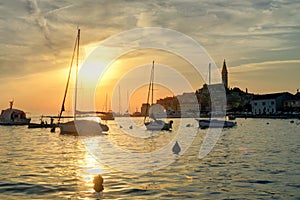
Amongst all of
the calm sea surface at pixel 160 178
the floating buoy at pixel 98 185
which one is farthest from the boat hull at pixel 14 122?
the floating buoy at pixel 98 185

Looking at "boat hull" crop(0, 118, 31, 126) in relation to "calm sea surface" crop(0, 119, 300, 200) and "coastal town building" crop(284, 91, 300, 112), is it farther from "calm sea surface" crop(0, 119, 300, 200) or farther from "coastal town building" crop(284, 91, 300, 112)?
"coastal town building" crop(284, 91, 300, 112)

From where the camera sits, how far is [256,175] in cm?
2598

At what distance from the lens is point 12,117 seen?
390ft

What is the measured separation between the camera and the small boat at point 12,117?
115662 millimetres

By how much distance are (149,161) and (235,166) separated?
725 cm

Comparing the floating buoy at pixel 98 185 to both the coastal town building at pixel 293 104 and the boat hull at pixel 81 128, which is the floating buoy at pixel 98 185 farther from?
the coastal town building at pixel 293 104

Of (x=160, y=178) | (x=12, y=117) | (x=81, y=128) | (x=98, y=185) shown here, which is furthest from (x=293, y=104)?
(x=98, y=185)

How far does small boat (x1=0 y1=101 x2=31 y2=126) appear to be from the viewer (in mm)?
115662

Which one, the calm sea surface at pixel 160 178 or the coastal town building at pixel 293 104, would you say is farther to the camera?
the coastal town building at pixel 293 104

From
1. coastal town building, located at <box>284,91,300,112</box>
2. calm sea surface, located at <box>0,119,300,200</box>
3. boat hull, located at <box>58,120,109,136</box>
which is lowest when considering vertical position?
calm sea surface, located at <box>0,119,300,200</box>

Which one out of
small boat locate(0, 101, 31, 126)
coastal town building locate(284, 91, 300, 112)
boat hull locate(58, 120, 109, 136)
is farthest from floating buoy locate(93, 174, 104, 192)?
coastal town building locate(284, 91, 300, 112)

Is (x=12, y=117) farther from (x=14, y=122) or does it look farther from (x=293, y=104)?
(x=293, y=104)

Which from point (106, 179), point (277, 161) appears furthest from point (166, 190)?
point (277, 161)

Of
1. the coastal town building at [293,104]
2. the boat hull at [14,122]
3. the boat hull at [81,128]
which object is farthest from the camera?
the coastal town building at [293,104]
